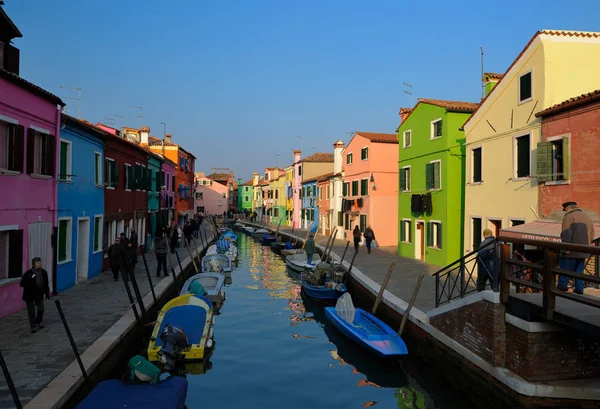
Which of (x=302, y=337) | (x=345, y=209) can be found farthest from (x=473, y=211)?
(x=345, y=209)

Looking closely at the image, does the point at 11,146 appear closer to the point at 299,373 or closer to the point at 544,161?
the point at 299,373

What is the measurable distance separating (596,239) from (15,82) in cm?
1604

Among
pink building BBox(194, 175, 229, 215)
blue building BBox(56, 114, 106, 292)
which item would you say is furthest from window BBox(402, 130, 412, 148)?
pink building BBox(194, 175, 229, 215)

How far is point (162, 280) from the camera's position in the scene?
19.2 meters

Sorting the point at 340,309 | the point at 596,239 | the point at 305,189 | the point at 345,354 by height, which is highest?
the point at 305,189

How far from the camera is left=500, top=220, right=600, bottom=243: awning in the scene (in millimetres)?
12230

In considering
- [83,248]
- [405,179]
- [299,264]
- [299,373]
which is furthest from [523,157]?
[83,248]

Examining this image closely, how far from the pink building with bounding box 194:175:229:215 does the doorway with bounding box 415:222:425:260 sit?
6771 cm

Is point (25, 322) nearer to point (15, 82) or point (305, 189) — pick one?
point (15, 82)

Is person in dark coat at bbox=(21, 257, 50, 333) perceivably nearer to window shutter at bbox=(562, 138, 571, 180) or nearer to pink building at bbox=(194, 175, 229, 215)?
window shutter at bbox=(562, 138, 571, 180)

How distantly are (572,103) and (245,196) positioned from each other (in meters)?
93.3

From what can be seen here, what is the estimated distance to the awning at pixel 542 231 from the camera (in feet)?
40.1

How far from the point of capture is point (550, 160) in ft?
47.8

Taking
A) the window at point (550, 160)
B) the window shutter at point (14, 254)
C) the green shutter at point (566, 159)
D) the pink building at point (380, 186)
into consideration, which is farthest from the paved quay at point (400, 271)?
the window shutter at point (14, 254)
